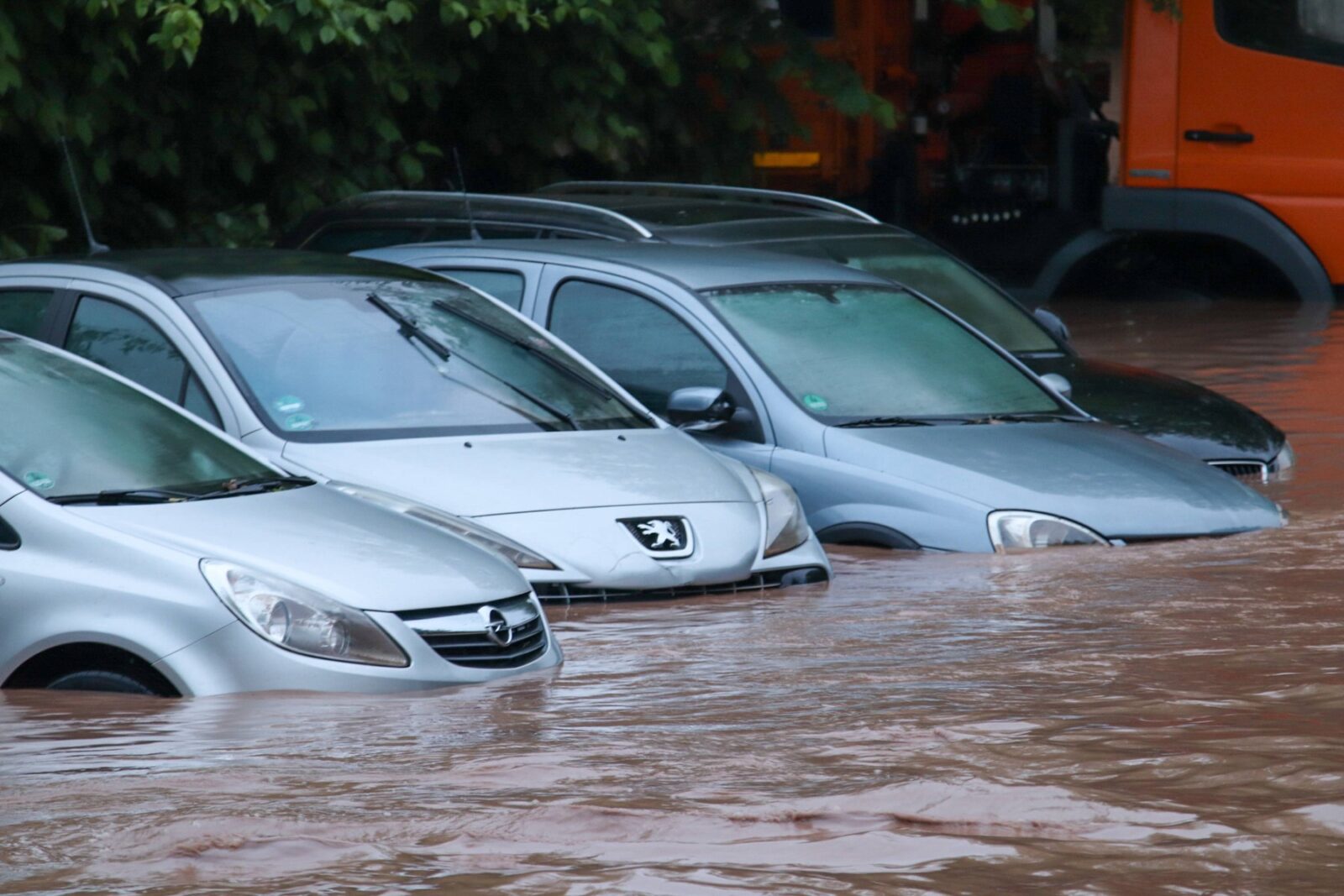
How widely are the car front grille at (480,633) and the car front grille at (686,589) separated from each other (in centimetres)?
72

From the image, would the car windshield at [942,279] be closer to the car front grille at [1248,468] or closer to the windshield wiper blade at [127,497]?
the car front grille at [1248,468]

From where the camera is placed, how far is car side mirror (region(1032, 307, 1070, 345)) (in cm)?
1093

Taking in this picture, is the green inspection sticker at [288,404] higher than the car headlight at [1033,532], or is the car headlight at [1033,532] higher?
the green inspection sticker at [288,404]

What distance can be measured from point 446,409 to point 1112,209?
33.7 feet

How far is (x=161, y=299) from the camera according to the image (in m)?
7.64

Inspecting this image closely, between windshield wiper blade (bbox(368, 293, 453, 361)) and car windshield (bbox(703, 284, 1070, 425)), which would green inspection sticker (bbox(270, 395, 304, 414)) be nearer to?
windshield wiper blade (bbox(368, 293, 453, 361))

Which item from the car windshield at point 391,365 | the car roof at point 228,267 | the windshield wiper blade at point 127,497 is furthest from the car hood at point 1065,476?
the windshield wiper blade at point 127,497

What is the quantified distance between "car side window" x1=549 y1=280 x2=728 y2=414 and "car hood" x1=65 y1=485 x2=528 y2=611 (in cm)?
256

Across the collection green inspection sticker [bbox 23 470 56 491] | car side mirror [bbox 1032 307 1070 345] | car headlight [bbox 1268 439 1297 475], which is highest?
green inspection sticker [bbox 23 470 56 491]

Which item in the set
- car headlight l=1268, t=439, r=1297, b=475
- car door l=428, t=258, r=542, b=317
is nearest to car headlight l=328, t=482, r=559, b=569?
car door l=428, t=258, r=542, b=317

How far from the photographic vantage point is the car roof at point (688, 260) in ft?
29.1

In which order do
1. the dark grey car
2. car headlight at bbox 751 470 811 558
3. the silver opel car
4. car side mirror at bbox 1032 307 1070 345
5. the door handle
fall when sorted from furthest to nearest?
the door handle, car side mirror at bbox 1032 307 1070 345, the dark grey car, car headlight at bbox 751 470 811 558, the silver opel car

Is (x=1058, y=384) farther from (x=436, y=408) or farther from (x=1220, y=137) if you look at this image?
(x=1220, y=137)

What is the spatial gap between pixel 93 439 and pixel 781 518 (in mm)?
2317
